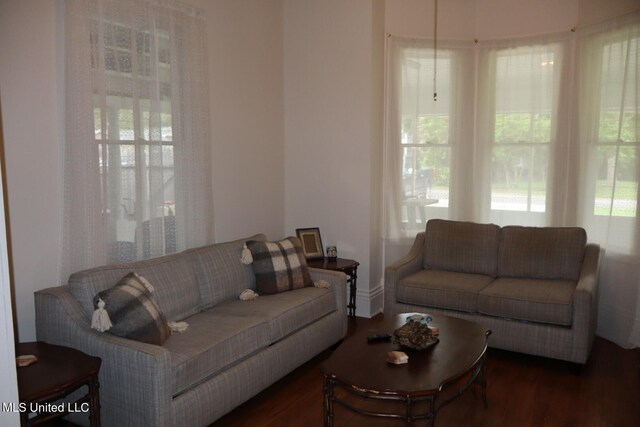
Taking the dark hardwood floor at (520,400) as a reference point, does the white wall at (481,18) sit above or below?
above

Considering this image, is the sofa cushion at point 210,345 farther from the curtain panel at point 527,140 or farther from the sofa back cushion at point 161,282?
the curtain panel at point 527,140

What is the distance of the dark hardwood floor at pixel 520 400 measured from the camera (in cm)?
285

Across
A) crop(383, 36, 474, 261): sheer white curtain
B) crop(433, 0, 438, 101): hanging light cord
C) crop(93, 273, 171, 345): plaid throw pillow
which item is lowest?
crop(93, 273, 171, 345): plaid throw pillow

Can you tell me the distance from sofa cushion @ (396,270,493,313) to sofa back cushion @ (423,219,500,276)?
0.12 m

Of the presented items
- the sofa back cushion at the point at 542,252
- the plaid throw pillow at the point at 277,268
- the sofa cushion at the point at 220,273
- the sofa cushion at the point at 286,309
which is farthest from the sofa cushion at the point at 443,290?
the sofa cushion at the point at 220,273

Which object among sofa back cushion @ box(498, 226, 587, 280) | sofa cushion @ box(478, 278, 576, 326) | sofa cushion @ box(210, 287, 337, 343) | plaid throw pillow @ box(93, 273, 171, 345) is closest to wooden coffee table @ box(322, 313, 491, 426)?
sofa cushion @ box(210, 287, 337, 343)

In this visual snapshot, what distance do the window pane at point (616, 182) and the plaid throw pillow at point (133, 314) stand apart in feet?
10.9

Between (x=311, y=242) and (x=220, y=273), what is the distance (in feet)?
4.20

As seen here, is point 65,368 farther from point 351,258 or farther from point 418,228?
point 418,228

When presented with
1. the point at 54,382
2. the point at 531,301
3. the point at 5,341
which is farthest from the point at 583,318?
the point at 5,341

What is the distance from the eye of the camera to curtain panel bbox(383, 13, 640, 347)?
3.96m

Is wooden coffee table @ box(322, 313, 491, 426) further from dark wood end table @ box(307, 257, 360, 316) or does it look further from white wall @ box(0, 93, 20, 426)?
white wall @ box(0, 93, 20, 426)

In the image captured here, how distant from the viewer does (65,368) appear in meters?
2.33

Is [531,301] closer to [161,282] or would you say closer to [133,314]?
[161,282]
